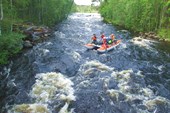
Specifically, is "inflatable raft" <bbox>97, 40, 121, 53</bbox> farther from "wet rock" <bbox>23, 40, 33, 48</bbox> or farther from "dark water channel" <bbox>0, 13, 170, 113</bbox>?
"wet rock" <bbox>23, 40, 33, 48</bbox>

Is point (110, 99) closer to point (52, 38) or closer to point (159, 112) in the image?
point (159, 112)

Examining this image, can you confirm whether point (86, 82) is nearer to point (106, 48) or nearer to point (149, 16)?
point (106, 48)

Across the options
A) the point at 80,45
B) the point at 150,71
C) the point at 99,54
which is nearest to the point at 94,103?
the point at 150,71

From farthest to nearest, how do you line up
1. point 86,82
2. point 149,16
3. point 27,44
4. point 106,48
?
point 149,16 → point 27,44 → point 106,48 → point 86,82

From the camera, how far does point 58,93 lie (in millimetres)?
15750

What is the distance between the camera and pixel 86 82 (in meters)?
17.8

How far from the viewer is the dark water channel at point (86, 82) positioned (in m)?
14.4

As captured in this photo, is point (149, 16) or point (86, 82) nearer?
point (86, 82)

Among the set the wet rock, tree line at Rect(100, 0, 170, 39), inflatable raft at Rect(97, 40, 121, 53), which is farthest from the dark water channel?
tree line at Rect(100, 0, 170, 39)

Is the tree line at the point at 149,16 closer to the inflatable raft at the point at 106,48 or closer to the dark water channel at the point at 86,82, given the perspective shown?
the inflatable raft at the point at 106,48

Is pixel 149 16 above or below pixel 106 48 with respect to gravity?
above

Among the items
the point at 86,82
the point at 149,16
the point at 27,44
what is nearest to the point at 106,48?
the point at 27,44

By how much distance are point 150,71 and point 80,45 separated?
1197 cm

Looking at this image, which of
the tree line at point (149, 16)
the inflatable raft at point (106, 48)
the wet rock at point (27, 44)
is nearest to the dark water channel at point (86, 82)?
the inflatable raft at point (106, 48)
